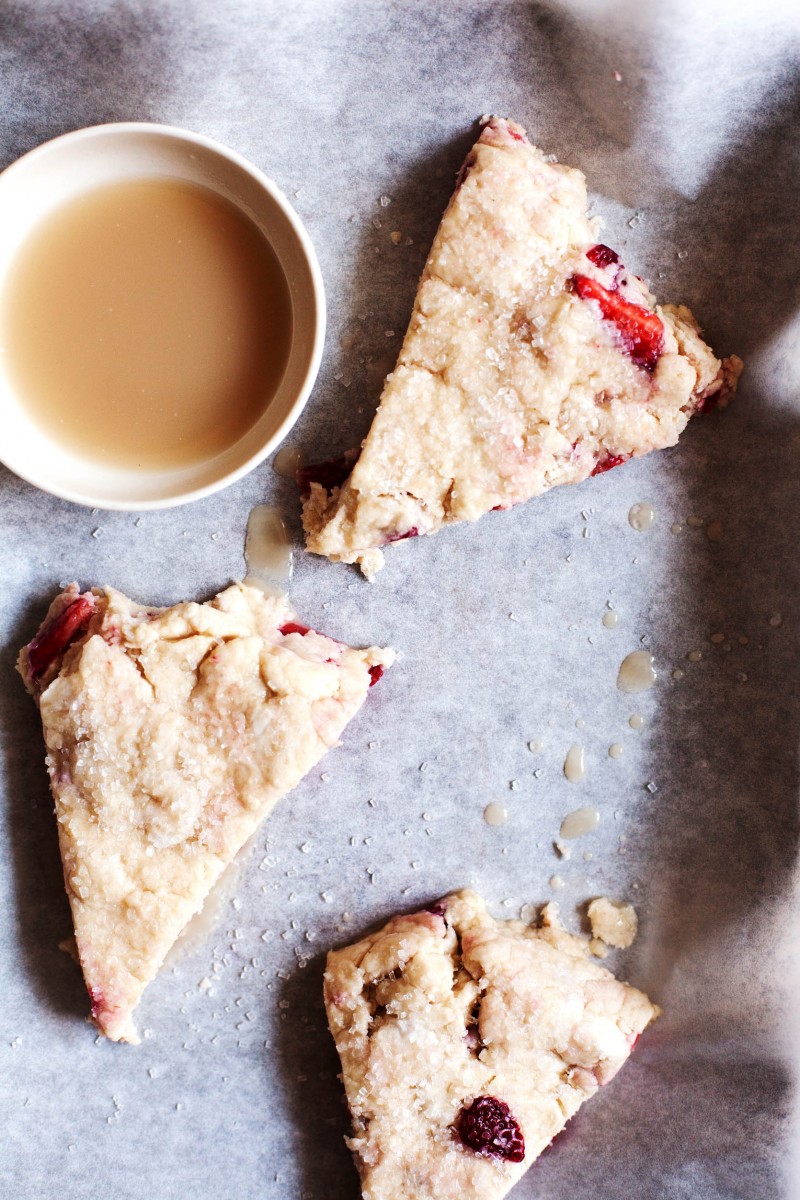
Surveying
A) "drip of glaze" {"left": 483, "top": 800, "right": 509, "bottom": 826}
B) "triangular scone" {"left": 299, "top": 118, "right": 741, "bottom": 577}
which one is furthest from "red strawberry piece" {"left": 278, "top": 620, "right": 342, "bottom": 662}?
"drip of glaze" {"left": 483, "top": 800, "right": 509, "bottom": 826}

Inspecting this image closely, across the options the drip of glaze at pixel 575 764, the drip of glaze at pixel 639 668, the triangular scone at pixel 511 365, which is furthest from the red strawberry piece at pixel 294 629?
the drip of glaze at pixel 639 668

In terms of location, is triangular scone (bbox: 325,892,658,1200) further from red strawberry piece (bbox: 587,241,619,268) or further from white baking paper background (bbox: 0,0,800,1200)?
red strawberry piece (bbox: 587,241,619,268)

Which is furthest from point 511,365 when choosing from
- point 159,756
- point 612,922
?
point 612,922

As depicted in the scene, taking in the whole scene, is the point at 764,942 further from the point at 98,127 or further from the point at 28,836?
the point at 98,127

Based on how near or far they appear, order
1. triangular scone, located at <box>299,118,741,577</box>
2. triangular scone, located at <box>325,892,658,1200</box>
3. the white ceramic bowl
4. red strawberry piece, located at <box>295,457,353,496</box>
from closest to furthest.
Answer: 1. the white ceramic bowl
2. triangular scone, located at <box>299,118,741,577</box>
3. triangular scone, located at <box>325,892,658,1200</box>
4. red strawberry piece, located at <box>295,457,353,496</box>

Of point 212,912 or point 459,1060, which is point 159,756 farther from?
point 459,1060

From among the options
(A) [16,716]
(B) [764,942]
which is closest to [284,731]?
(A) [16,716]
